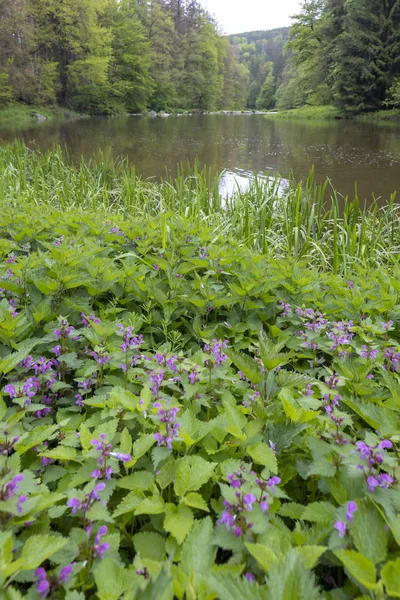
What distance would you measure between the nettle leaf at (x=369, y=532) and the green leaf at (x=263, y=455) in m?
0.22

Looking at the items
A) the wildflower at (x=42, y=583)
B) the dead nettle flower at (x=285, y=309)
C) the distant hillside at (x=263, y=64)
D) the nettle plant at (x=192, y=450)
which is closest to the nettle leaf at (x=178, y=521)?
the nettle plant at (x=192, y=450)

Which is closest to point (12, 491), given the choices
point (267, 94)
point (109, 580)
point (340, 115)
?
point (109, 580)

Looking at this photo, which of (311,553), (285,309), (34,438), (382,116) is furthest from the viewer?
(382,116)

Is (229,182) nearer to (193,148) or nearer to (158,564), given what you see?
(193,148)

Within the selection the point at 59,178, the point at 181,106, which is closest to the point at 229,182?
the point at 59,178

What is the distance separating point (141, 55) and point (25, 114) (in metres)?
22.1

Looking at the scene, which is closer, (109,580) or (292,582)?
(292,582)

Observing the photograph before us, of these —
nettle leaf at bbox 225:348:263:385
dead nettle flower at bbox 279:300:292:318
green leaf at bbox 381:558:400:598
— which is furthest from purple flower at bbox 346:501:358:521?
dead nettle flower at bbox 279:300:292:318

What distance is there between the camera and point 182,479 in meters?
0.90

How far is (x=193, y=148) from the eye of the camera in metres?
14.8

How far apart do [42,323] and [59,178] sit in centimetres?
546

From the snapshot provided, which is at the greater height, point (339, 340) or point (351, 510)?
point (351, 510)

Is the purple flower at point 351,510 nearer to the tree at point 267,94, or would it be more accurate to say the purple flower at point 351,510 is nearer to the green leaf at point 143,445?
the green leaf at point 143,445

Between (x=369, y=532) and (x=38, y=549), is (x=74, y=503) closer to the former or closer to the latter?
(x=38, y=549)
